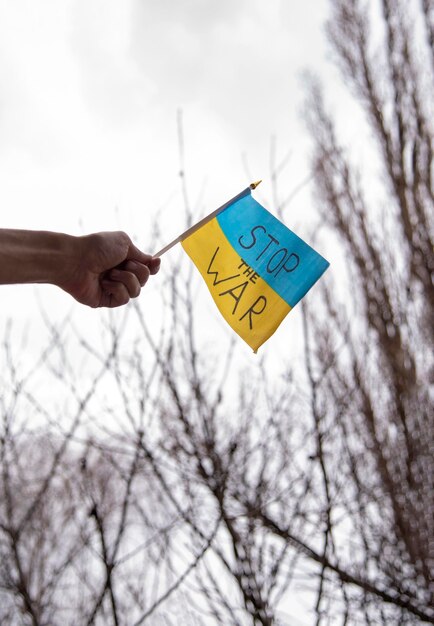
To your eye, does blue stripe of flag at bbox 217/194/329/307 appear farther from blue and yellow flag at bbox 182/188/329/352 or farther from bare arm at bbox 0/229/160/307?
bare arm at bbox 0/229/160/307

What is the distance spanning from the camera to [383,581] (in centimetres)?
407

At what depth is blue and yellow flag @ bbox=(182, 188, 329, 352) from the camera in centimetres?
263

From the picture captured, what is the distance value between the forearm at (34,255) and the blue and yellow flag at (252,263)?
35.4 inches

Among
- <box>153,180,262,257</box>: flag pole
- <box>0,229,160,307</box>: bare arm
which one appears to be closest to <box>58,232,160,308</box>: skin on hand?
<box>0,229,160,307</box>: bare arm

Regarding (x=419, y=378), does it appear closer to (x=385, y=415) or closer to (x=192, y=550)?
(x=385, y=415)

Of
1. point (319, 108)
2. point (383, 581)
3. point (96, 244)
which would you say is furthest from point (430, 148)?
point (96, 244)

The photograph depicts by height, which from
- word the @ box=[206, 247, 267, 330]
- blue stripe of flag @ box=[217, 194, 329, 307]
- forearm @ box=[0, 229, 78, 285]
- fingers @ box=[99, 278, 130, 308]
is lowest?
forearm @ box=[0, 229, 78, 285]

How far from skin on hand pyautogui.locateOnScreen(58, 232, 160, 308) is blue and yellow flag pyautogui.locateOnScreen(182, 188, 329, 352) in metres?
0.53

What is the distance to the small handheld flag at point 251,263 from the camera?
2.63 m

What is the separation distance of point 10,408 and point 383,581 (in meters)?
2.53

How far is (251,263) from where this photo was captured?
8.87 feet

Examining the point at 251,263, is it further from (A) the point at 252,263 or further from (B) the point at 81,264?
(B) the point at 81,264

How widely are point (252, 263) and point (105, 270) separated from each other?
848 mm

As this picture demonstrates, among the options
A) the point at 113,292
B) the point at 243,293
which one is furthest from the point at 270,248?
the point at 113,292
